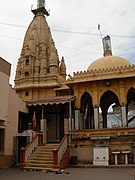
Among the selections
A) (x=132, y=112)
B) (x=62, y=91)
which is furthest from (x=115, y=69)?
(x=132, y=112)

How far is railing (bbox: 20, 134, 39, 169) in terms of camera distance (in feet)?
47.1

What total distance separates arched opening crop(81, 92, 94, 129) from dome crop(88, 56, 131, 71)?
2698mm

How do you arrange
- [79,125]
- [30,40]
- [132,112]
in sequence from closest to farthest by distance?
[79,125] → [30,40] → [132,112]

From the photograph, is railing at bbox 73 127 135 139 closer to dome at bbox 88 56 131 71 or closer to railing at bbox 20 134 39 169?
railing at bbox 20 134 39 169

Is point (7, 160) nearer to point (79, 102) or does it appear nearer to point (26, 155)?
point (26, 155)

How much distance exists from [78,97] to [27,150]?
6.07 m

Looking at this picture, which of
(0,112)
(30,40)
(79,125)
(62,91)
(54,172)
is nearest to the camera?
(54,172)

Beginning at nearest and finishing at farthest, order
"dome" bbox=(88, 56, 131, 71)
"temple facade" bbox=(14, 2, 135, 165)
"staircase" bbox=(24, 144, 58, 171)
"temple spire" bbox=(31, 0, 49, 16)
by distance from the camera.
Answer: "staircase" bbox=(24, 144, 58, 171), "temple facade" bbox=(14, 2, 135, 165), "dome" bbox=(88, 56, 131, 71), "temple spire" bbox=(31, 0, 49, 16)

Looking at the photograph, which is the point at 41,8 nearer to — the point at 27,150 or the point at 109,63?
the point at 109,63

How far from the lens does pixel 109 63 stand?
2106cm

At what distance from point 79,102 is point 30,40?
44.0 ft

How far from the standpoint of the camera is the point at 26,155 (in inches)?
577

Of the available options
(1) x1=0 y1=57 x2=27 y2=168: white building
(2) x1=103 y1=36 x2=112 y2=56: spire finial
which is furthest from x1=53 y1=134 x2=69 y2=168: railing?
(2) x1=103 y1=36 x2=112 y2=56: spire finial

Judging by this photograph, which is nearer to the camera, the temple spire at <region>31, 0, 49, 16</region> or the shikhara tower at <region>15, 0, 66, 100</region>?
the shikhara tower at <region>15, 0, 66, 100</region>
